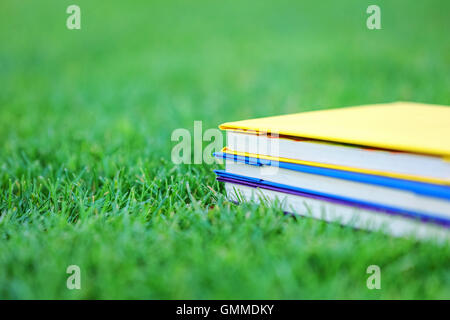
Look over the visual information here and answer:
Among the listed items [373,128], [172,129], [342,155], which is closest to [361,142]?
[342,155]

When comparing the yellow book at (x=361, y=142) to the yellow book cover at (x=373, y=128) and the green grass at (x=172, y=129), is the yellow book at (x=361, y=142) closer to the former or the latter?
the yellow book cover at (x=373, y=128)

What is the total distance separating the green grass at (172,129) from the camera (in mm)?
972

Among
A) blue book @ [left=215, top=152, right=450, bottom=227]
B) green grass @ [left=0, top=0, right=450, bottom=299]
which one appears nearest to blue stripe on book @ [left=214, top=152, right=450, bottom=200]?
blue book @ [left=215, top=152, right=450, bottom=227]

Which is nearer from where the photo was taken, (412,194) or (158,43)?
(412,194)

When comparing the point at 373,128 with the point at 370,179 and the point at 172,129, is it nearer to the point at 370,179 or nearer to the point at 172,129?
the point at 370,179

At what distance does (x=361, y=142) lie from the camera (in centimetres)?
109

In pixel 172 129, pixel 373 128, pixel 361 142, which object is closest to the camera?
pixel 361 142

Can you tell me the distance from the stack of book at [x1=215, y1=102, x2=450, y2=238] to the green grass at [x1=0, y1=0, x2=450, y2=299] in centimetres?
5

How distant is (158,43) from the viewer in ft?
16.3

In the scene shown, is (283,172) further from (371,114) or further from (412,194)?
(371,114)

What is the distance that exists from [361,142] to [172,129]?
148 cm
